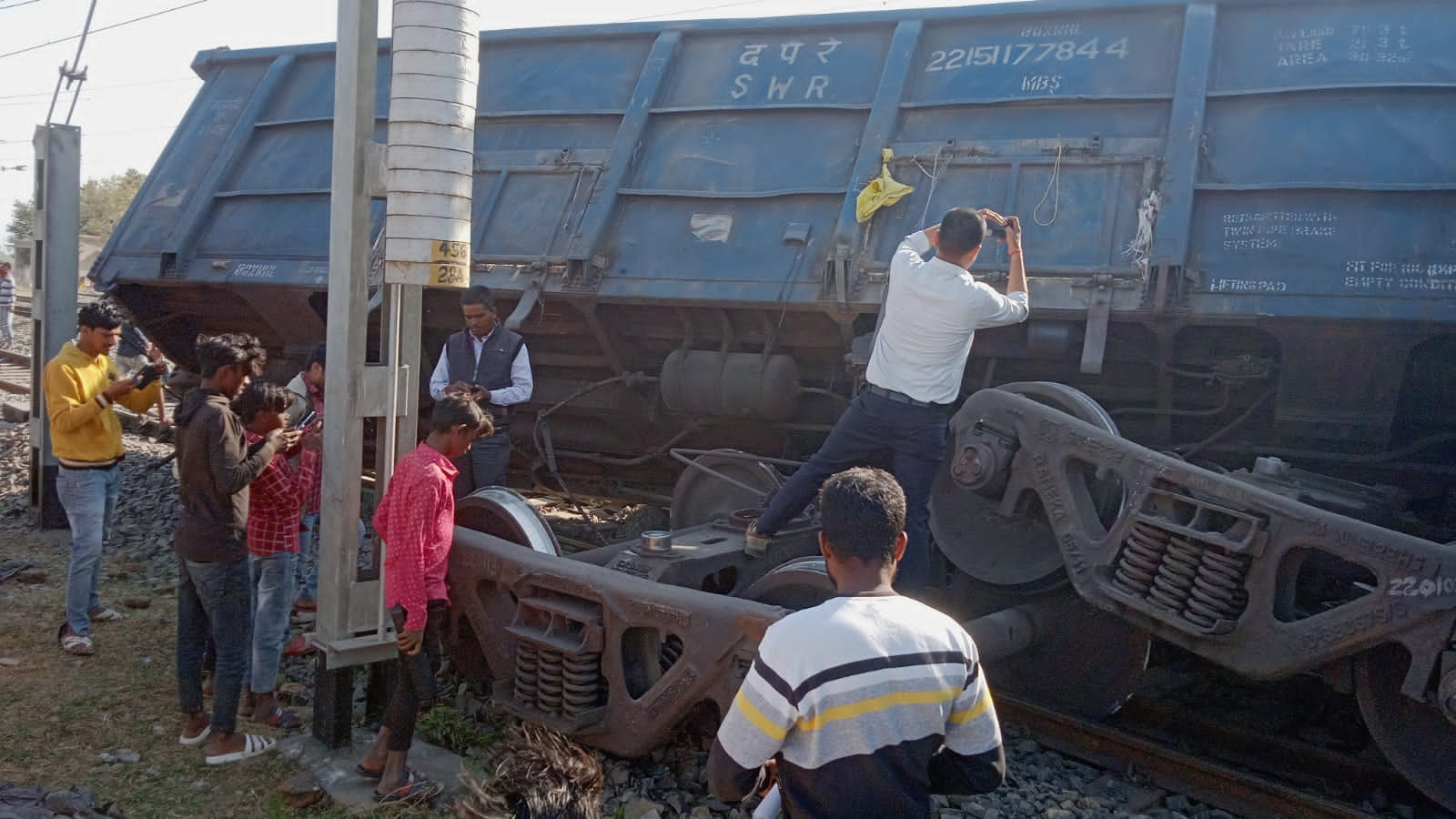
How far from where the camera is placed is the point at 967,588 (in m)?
4.61

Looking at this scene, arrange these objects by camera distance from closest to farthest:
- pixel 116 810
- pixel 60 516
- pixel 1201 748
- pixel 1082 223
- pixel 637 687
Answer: pixel 116 810
pixel 637 687
pixel 1201 748
pixel 1082 223
pixel 60 516

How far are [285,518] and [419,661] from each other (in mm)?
1019

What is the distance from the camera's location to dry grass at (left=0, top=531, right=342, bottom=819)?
3947mm

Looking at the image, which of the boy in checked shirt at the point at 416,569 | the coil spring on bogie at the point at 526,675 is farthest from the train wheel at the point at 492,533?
the boy in checked shirt at the point at 416,569

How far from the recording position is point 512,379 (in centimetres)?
573

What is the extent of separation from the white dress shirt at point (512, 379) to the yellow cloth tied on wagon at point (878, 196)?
5.64 feet

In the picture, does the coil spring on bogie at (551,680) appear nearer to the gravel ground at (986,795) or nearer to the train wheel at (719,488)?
the gravel ground at (986,795)

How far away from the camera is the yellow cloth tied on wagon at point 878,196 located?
5.36m

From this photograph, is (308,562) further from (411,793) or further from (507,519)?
(411,793)

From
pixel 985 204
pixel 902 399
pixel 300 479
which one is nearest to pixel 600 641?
Answer: pixel 902 399

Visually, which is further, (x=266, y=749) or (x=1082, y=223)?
(x=1082, y=223)

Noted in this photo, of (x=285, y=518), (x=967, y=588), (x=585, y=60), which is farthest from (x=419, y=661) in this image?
(x=585, y=60)

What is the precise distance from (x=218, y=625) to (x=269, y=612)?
13.2 inches

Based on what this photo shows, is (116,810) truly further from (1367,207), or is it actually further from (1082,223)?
(1367,207)
